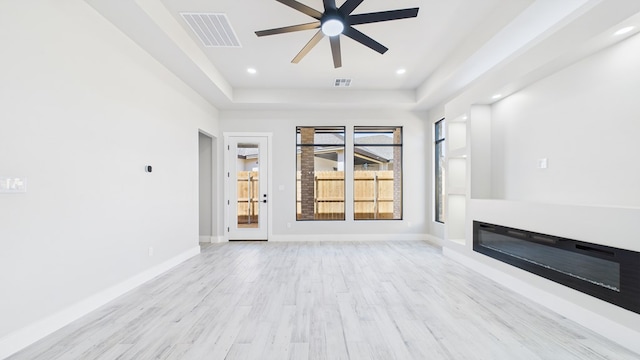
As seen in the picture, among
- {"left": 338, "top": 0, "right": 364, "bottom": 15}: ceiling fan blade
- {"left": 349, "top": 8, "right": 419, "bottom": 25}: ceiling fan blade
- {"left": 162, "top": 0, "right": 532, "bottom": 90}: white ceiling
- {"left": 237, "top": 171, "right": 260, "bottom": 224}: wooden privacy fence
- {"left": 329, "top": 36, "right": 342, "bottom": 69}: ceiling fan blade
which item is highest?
{"left": 162, "top": 0, "right": 532, "bottom": 90}: white ceiling

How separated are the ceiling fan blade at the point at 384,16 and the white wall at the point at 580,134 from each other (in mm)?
1894

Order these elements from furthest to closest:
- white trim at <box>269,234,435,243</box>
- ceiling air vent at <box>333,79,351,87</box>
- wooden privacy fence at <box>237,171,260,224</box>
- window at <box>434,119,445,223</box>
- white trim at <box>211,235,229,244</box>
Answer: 1. wooden privacy fence at <box>237,171,260,224</box>
2. white trim at <box>269,234,435,243</box>
3. white trim at <box>211,235,229,244</box>
4. window at <box>434,119,445,223</box>
5. ceiling air vent at <box>333,79,351,87</box>

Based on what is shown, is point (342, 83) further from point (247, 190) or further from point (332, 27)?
point (247, 190)

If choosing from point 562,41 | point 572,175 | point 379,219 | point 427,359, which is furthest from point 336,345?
point 379,219

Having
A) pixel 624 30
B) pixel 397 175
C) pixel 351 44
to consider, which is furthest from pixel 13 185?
pixel 397 175

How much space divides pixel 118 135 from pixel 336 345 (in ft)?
10.0

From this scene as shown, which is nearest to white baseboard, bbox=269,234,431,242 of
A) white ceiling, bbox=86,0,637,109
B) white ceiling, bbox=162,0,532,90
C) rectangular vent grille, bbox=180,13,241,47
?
white ceiling, bbox=86,0,637,109

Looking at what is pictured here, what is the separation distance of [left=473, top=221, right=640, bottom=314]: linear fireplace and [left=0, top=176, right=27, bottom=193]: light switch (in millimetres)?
4556

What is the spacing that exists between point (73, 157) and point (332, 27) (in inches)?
Result: 107

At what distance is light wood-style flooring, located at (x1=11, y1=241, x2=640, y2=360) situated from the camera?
72.2 inches

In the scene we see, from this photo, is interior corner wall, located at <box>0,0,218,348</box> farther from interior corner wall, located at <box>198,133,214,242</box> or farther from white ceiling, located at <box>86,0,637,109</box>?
interior corner wall, located at <box>198,133,214,242</box>

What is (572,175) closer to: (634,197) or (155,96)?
(634,197)

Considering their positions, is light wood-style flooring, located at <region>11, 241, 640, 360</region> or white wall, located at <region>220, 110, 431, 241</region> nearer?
light wood-style flooring, located at <region>11, 241, 640, 360</region>

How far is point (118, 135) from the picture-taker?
2812 millimetres
